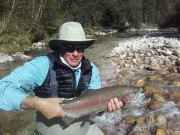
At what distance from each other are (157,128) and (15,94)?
4.80 metres

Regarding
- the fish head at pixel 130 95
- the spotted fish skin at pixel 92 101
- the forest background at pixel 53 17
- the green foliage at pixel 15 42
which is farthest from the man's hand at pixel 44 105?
the green foliage at pixel 15 42

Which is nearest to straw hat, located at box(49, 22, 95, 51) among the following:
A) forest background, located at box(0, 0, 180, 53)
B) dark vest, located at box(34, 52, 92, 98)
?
dark vest, located at box(34, 52, 92, 98)

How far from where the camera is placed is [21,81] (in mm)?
3617

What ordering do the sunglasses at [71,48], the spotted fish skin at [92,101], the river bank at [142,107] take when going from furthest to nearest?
the river bank at [142,107] → the sunglasses at [71,48] → the spotted fish skin at [92,101]

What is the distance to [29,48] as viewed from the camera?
2733 cm

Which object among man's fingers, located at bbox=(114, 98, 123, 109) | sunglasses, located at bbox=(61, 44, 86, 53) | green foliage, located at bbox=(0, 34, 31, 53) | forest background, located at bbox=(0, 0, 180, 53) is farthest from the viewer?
forest background, located at bbox=(0, 0, 180, 53)

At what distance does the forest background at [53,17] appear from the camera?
30.1 metres

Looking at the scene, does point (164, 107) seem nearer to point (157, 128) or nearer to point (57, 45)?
point (157, 128)

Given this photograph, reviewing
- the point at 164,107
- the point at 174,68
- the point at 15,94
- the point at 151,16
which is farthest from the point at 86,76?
the point at 151,16

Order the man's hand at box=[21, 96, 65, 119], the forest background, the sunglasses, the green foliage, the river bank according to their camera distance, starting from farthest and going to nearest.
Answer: the forest background → the green foliage → the river bank → the sunglasses → the man's hand at box=[21, 96, 65, 119]

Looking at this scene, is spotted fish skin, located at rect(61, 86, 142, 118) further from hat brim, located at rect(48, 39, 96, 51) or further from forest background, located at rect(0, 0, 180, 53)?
forest background, located at rect(0, 0, 180, 53)

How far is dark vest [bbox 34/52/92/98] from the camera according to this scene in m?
3.91

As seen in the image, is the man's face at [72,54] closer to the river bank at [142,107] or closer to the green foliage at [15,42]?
the river bank at [142,107]

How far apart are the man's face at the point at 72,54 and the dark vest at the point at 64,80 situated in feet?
0.24
